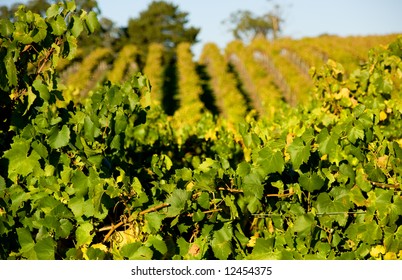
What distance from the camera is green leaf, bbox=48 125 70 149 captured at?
93.0 inches

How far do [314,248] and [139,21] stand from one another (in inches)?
2132

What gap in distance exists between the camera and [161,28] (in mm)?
53062

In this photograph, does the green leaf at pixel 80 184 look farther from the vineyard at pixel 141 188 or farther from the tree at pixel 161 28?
the tree at pixel 161 28

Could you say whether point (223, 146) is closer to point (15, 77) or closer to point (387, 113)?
point (387, 113)

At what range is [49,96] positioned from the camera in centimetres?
250

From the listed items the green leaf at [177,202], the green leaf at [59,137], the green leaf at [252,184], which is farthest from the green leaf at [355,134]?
the green leaf at [59,137]

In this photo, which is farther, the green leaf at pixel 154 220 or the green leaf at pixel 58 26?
the green leaf at pixel 58 26

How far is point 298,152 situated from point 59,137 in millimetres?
1236

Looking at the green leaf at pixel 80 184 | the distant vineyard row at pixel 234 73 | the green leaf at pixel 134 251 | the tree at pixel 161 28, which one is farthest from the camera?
the tree at pixel 161 28

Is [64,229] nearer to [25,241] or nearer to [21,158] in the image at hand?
[25,241]

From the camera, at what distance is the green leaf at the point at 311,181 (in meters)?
2.40

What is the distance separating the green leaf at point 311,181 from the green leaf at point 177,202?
2.07 ft

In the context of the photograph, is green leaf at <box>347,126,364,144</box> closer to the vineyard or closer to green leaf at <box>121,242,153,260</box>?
the vineyard

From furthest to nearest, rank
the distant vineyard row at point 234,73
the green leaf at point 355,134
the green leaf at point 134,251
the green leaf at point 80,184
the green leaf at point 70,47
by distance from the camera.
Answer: the distant vineyard row at point 234,73, the green leaf at point 70,47, the green leaf at point 355,134, the green leaf at point 80,184, the green leaf at point 134,251
